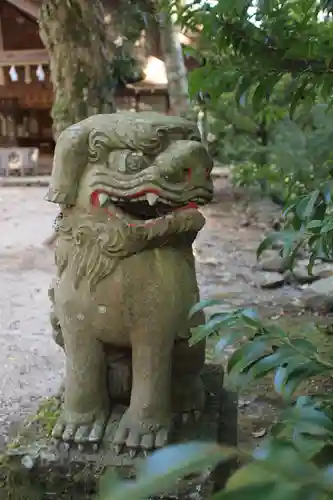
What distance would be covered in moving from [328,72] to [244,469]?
1407mm

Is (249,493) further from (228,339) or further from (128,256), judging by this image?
(128,256)

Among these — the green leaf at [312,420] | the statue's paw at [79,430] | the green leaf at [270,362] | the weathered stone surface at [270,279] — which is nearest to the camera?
the green leaf at [312,420]

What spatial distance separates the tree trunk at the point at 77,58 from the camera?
153 inches

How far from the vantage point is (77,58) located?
4.00m

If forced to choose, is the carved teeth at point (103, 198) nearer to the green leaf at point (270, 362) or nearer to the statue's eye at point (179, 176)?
the statue's eye at point (179, 176)

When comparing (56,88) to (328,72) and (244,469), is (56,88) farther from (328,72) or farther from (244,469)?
(244,469)

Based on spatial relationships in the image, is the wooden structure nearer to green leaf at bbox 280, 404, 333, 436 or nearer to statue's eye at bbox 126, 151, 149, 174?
statue's eye at bbox 126, 151, 149, 174

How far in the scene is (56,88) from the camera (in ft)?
13.8

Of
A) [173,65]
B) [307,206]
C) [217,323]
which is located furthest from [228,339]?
[173,65]

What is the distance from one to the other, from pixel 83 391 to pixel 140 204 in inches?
18.8

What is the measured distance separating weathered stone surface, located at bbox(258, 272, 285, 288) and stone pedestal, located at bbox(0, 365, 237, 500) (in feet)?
9.13

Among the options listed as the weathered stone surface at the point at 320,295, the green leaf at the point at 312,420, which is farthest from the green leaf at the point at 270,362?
the weathered stone surface at the point at 320,295

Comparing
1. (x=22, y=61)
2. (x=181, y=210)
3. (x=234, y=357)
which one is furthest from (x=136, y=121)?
(x=22, y=61)

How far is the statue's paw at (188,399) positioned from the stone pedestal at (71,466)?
2 cm
